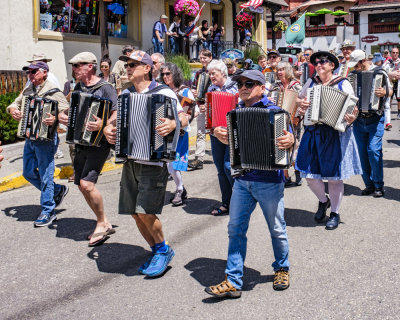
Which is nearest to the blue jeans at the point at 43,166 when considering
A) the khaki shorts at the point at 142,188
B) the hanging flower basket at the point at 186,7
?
the khaki shorts at the point at 142,188

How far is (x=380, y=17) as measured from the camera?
158 feet

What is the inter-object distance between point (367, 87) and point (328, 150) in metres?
1.64

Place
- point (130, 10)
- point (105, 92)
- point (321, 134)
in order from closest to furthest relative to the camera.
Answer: point (105, 92)
point (321, 134)
point (130, 10)

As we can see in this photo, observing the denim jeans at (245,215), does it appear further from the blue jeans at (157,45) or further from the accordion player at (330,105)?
the blue jeans at (157,45)

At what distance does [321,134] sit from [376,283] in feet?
6.83

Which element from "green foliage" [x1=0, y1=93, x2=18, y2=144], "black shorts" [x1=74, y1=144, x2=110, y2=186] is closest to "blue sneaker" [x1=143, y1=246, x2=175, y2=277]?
"black shorts" [x1=74, y1=144, x2=110, y2=186]

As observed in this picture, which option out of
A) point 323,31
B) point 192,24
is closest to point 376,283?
point 192,24

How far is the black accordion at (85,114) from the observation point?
5371 millimetres

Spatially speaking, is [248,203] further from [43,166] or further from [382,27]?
[382,27]

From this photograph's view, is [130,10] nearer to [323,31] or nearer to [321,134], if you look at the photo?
[321,134]

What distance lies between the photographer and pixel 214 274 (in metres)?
4.67

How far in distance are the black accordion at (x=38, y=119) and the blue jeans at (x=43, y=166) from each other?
0.18m

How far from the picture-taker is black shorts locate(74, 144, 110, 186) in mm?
5555

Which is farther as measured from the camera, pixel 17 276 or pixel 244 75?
pixel 17 276
